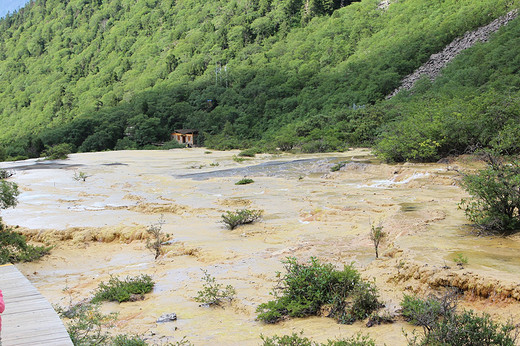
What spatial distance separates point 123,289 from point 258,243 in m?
3.57

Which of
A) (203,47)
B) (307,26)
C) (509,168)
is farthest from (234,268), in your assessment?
(203,47)

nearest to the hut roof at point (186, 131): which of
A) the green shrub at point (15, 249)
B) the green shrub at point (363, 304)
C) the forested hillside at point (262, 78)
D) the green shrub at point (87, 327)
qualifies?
the forested hillside at point (262, 78)

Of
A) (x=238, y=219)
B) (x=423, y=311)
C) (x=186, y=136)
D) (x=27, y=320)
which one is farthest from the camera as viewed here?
(x=186, y=136)

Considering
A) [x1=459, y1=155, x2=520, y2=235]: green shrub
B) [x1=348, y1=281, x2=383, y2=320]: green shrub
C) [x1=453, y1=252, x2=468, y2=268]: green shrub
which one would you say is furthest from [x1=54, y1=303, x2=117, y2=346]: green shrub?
[x1=459, y1=155, x2=520, y2=235]: green shrub

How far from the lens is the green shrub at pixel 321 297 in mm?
5398

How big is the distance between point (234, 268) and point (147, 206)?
7722mm

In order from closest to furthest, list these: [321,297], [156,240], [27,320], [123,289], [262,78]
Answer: [27,320] → [321,297] → [123,289] → [156,240] → [262,78]

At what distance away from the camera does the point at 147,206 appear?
48.8 ft

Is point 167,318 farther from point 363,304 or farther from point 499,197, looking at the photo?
point 499,197

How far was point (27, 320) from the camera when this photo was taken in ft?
12.5

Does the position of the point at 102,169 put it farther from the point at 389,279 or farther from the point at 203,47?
the point at 203,47

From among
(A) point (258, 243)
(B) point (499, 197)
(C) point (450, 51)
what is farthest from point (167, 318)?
(C) point (450, 51)

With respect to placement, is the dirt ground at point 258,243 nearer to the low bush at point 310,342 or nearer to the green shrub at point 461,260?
the green shrub at point 461,260

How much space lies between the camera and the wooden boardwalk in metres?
3.44
